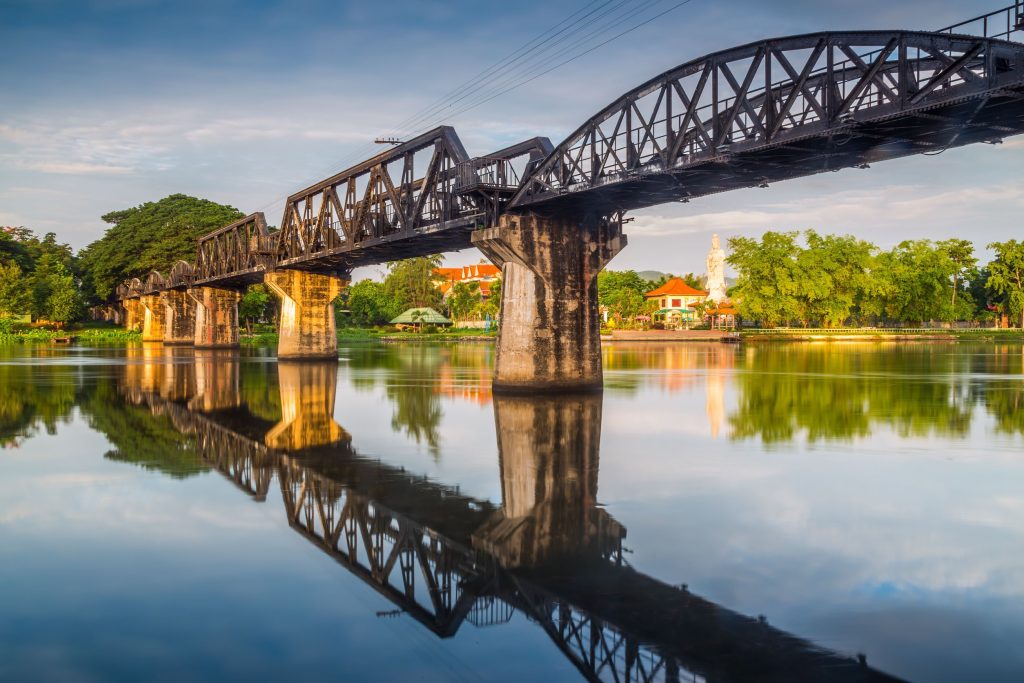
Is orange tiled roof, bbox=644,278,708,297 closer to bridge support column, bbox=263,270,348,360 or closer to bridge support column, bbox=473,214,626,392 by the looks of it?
bridge support column, bbox=263,270,348,360

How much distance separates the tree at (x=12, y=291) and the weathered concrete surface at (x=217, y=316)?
144ft

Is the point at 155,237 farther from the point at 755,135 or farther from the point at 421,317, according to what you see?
the point at 755,135

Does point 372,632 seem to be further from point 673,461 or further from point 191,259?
point 191,259

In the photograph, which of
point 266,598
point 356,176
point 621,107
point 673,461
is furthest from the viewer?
point 356,176

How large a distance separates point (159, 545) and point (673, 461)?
11599mm

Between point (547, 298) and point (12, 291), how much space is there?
116m

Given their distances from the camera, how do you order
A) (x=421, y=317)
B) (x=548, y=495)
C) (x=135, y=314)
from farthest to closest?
(x=135, y=314) < (x=421, y=317) < (x=548, y=495)

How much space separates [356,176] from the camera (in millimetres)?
56281

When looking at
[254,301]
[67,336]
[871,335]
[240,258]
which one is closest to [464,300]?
[254,301]

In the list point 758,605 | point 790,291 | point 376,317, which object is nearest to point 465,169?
point 758,605

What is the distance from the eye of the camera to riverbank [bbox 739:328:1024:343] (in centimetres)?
12406

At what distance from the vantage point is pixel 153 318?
126000 millimetres

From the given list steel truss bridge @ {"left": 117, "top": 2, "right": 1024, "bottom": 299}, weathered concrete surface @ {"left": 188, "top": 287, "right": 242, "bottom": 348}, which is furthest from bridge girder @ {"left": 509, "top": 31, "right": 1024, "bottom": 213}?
weathered concrete surface @ {"left": 188, "top": 287, "right": 242, "bottom": 348}

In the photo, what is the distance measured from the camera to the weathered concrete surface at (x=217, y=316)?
96250 millimetres
